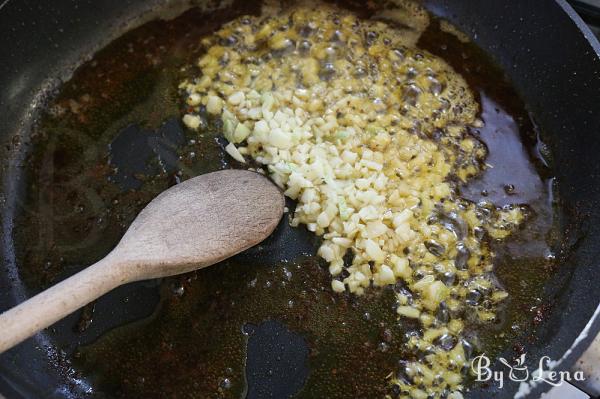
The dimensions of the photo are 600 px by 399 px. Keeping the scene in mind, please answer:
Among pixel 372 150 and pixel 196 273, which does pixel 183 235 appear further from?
pixel 372 150

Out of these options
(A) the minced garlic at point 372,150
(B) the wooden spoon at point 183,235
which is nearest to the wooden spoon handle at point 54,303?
(B) the wooden spoon at point 183,235

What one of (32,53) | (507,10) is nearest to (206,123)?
A: (32,53)

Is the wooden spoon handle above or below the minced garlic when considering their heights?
below

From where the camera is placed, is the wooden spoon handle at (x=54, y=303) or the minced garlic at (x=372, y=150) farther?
the minced garlic at (x=372, y=150)

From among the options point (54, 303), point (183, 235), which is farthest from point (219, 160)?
point (54, 303)

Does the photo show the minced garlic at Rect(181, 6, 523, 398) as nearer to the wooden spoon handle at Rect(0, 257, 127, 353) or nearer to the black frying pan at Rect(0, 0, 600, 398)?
the black frying pan at Rect(0, 0, 600, 398)

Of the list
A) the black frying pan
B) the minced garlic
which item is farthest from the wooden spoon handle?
the minced garlic

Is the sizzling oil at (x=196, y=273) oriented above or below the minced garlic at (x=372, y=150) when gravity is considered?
below

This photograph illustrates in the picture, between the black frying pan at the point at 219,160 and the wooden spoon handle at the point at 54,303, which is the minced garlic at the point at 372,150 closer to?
the black frying pan at the point at 219,160

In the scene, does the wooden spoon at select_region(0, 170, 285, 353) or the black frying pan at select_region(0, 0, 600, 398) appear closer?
the wooden spoon at select_region(0, 170, 285, 353)
